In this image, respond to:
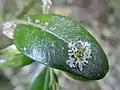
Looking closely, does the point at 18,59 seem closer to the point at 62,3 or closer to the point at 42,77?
the point at 42,77

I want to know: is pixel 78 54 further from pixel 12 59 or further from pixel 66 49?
pixel 12 59

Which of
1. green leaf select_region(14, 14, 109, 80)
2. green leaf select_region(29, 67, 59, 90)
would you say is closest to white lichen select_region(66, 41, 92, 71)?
green leaf select_region(14, 14, 109, 80)

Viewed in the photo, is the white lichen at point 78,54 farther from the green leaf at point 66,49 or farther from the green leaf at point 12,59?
the green leaf at point 12,59

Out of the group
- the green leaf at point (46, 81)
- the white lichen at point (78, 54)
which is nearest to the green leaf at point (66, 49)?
the white lichen at point (78, 54)

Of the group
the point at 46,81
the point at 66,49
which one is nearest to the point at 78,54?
the point at 66,49

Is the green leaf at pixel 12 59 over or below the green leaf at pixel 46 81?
over

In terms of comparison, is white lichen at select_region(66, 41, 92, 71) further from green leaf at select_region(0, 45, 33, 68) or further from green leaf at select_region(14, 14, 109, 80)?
green leaf at select_region(0, 45, 33, 68)

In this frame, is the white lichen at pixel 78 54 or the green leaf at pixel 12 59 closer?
the white lichen at pixel 78 54

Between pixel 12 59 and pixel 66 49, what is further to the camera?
pixel 12 59
